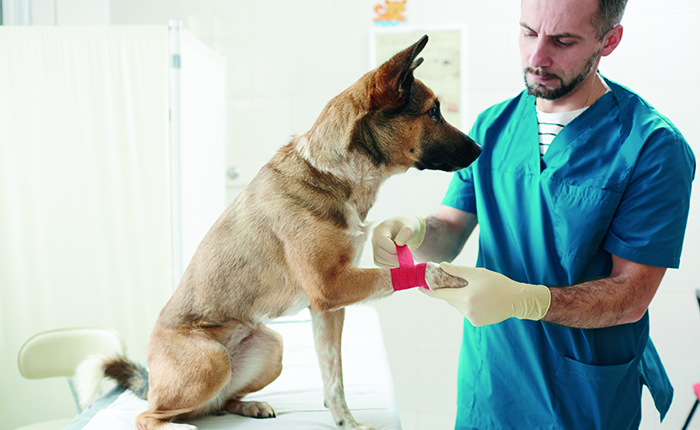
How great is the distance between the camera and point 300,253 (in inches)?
41.8

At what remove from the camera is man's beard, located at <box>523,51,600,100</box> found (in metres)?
1.19

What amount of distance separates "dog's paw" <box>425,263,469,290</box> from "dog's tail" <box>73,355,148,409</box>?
90cm

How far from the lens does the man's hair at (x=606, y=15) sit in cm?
114

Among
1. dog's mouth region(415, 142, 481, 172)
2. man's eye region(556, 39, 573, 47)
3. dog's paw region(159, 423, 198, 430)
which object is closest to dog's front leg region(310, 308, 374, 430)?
dog's paw region(159, 423, 198, 430)

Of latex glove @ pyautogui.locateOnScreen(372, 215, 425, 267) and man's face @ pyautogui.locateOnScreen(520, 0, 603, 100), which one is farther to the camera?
latex glove @ pyautogui.locateOnScreen(372, 215, 425, 267)

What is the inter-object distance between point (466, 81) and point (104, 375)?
6.92 ft

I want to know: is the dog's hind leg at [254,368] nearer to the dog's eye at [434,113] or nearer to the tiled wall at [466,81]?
the dog's eye at [434,113]

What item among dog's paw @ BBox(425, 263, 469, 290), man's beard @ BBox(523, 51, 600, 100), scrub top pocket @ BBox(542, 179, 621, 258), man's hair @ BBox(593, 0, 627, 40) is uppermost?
man's hair @ BBox(593, 0, 627, 40)

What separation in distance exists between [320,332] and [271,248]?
275mm

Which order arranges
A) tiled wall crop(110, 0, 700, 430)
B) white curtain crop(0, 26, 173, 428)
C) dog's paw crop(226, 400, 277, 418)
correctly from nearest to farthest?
dog's paw crop(226, 400, 277, 418)
white curtain crop(0, 26, 173, 428)
tiled wall crop(110, 0, 700, 430)

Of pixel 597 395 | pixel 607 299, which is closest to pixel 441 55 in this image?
pixel 607 299

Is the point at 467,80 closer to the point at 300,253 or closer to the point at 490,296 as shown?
the point at 490,296

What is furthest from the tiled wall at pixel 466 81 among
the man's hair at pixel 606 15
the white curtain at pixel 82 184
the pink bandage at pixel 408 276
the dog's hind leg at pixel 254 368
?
the pink bandage at pixel 408 276

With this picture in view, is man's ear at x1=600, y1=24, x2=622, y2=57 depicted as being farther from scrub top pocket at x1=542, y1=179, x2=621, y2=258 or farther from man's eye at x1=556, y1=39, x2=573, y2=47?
scrub top pocket at x1=542, y1=179, x2=621, y2=258
